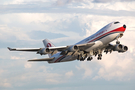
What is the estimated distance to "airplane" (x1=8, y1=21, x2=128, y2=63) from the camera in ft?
213

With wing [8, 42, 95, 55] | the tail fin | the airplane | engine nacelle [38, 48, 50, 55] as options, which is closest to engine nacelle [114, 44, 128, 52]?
the airplane

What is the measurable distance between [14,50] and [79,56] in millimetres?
15668

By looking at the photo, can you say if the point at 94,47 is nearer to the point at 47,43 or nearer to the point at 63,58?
the point at 63,58

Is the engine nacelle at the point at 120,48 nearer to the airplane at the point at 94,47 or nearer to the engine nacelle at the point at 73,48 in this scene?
the airplane at the point at 94,47

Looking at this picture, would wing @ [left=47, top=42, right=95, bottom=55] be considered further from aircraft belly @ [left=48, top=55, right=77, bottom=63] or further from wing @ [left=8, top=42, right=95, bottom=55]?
aircraft belly @ [left=48, top=55, right=77, bottom=63]

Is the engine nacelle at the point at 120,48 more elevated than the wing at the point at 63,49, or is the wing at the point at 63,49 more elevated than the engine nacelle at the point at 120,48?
the engine nacelle at the point at 120,48

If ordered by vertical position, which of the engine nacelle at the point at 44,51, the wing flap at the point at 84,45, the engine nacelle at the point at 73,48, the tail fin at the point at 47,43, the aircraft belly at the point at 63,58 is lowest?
the engine nacelle at the point at 44,51

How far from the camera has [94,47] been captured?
67062 mm

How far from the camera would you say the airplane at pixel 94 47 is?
64.9 m

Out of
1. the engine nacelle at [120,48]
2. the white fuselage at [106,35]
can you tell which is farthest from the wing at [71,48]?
the engine nacelle at [120,48]

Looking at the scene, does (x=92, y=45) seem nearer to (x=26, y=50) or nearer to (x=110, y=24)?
(x=110, y=24)

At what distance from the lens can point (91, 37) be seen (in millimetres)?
68500

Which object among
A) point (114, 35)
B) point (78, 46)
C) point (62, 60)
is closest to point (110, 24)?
point (114, 35)

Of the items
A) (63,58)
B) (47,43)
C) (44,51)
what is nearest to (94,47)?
(44,51)
